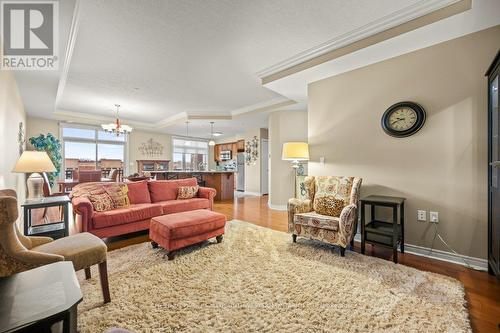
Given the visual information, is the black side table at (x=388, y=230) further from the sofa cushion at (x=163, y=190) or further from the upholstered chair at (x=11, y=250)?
the sofa cushion at (x=163, y=190)

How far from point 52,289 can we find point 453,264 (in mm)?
3529

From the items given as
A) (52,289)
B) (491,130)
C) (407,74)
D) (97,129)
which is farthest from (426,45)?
(97,129)

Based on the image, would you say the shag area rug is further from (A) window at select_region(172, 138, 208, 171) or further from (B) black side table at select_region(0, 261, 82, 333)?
(A) window at select_region(172, 138, 208, 171)

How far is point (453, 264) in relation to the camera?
2451 mm

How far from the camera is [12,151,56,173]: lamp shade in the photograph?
114 inches

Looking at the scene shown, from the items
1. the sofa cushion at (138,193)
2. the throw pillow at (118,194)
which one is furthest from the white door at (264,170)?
the throw pillow at (118,194)

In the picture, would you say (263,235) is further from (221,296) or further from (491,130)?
(491,130)

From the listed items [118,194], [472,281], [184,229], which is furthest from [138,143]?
[472,281]

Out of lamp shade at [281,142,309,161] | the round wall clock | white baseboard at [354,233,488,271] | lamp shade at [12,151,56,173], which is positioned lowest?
white baseboard at [354,233,488,271]

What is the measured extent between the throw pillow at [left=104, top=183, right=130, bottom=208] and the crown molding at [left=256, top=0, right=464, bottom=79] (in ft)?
10.2

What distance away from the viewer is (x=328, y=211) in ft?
9.82

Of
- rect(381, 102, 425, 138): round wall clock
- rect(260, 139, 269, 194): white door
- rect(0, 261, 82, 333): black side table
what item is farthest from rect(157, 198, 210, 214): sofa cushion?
rect(260, 139, 269, 194): white door

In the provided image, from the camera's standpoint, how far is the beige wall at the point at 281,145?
5535 millimetres

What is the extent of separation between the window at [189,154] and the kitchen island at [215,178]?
250 cm
